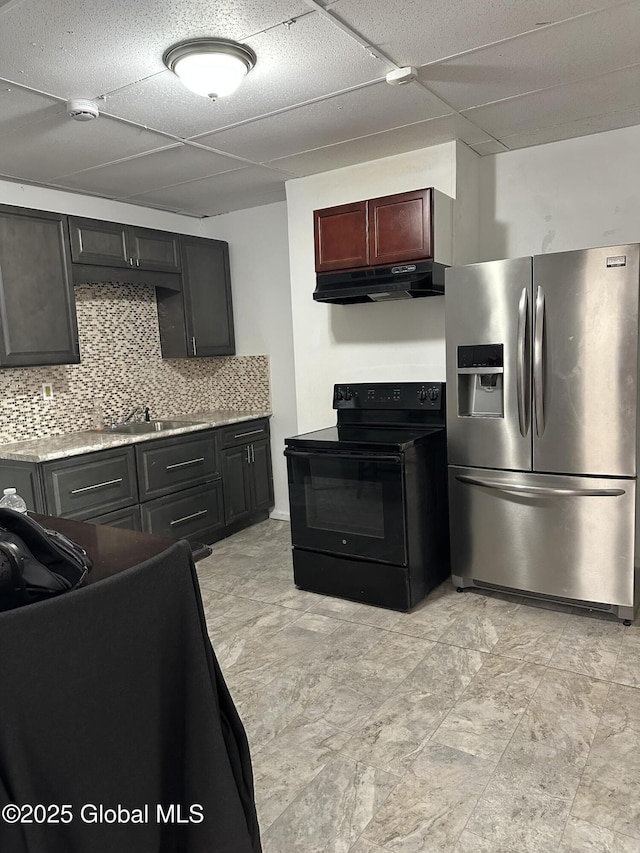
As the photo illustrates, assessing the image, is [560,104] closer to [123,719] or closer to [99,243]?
[99,243]

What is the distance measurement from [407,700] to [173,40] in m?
2.50

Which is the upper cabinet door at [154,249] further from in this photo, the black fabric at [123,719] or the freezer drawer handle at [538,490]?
the black fabric at [123,719]

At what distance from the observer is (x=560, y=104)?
9.60 feet

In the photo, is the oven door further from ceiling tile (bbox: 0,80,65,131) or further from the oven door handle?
ceiling tile (bbox: 0,80,65,131)

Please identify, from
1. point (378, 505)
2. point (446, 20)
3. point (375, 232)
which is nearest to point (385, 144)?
point (375, 232)

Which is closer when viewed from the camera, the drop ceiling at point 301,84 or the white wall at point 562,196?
the drop ceiling at point 301,84

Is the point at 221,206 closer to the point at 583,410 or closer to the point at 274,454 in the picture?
the point at 274,454

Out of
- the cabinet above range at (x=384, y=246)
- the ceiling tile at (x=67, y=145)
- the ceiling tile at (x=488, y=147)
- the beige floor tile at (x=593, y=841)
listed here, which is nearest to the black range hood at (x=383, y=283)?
the cabinet above range at (x=384, y=246)

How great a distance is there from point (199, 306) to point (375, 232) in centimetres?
169

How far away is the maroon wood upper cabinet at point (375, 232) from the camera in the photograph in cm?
320

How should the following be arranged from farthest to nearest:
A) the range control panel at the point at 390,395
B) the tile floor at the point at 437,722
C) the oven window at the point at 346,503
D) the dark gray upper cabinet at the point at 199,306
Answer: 1. the dark gray upper cabinet at the point at 199,306
2. the range control panel at the point at 390,395
3. the oven window at the point at 346,503
4. the tile floor at the point at 437,722

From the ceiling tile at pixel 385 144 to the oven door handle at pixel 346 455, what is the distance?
5.29 feet

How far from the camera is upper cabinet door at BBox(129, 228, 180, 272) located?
13.4 ft

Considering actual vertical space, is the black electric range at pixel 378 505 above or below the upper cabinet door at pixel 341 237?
below
